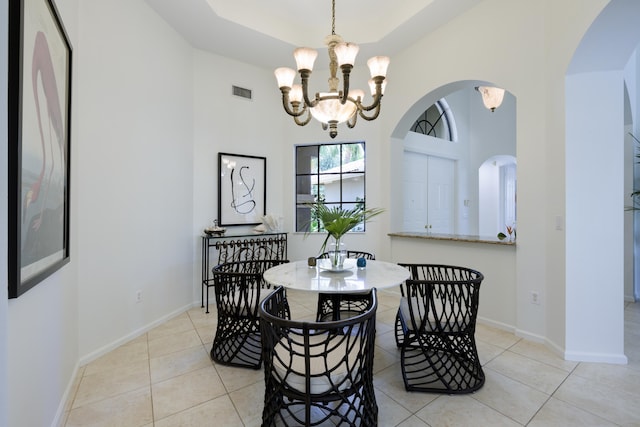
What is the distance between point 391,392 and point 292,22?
4.05m

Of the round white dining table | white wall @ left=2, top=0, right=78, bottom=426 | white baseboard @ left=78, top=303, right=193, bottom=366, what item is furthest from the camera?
white baseboard @ left=78, top=303, right=193, bottom=366

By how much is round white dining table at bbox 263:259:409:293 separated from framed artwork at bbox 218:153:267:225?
180 centimetres

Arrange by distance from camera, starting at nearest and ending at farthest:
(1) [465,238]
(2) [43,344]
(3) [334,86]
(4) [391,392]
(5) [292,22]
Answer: (2) [43,344]
(4) [391,392]
(3) [334,86]
(1) [465,238]
(5) [292,22]

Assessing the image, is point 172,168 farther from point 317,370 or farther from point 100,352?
point 317,370

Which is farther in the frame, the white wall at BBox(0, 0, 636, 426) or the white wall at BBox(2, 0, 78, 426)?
the white wall at BBox(0, 0, 636, 426)

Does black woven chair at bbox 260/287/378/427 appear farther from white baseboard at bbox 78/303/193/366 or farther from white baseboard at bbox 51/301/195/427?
white baseboard at bbox 78/303/193/366

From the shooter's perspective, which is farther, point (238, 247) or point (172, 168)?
point (238, 247)

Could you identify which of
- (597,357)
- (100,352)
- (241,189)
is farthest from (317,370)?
(241,189)

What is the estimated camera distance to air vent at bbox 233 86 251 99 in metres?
4.24

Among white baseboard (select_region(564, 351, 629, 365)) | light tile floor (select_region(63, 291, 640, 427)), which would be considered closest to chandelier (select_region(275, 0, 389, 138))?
light tile floor (select_region(63, 291, 640, 427))

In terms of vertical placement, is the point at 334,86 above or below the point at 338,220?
above

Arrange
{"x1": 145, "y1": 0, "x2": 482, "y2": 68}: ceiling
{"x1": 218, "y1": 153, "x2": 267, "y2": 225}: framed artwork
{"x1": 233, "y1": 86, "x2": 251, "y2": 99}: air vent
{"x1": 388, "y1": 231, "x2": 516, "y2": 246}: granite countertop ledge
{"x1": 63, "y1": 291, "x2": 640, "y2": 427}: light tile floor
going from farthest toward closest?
{"x1": 233, "y1": 86, "x2": 251, "y2": 99}: air vent
{"x1": 218, "y1": 153, "x2": 267, "y2": 225}: framed artwork
{"x1": 145, "y1": 0, "x2": 482, "y2": 68}: ceiling
{"x1": 388, "y1": 231, "x2": 516, "y2": 246}: granite countertop ledge
{"x1": 63, "y1": 291, "x2": 640, "y2": 427}: light tile floor

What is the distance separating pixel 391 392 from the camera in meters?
2.00

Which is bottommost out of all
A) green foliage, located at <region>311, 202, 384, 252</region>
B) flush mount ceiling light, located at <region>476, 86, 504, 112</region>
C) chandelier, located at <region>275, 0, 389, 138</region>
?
green foliage, located at <region>311, 202, 384, 252</region>
